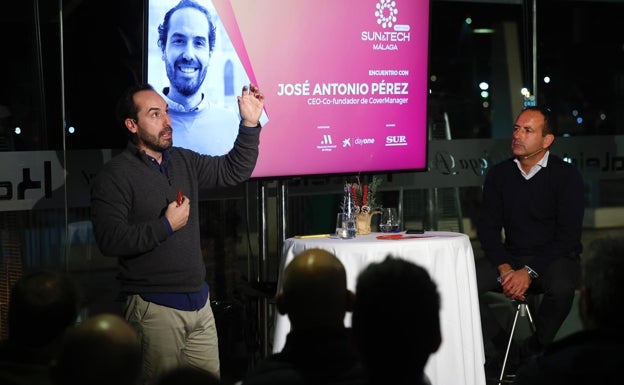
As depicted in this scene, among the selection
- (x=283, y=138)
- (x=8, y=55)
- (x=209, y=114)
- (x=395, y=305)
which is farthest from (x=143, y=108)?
(x=395, y=305)

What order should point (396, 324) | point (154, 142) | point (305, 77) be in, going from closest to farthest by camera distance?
point (396, 324) → point (154, 142) → point (305, 77)

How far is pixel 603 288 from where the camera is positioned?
7.32ft

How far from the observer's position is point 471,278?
4.66 m

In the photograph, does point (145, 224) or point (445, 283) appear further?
point (445, 283)

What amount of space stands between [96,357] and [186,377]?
248mm

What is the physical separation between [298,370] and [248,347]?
11.4 ft

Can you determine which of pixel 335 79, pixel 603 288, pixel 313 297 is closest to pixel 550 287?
pixel 335 79

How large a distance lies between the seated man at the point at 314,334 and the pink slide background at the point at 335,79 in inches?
115

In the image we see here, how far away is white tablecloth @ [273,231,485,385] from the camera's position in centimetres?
443

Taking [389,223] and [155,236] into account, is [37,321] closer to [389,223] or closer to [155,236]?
[155,236]

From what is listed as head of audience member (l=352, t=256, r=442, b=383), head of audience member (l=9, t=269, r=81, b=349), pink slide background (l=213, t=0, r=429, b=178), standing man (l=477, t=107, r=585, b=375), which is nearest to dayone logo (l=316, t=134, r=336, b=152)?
pink slide background (l=213, t=0, r=429, b=178)

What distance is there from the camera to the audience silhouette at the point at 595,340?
2.08m

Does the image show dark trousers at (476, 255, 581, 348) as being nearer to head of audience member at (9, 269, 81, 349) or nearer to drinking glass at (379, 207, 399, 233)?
drinking glass at (379, 207, 399, 233)

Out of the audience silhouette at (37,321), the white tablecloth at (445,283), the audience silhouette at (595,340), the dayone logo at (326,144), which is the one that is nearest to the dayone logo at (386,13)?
the dayone logo at (326,144)
